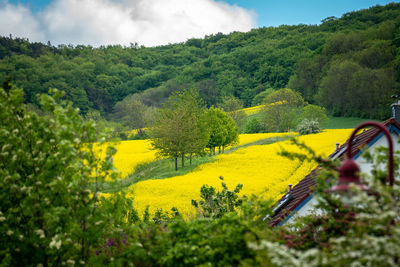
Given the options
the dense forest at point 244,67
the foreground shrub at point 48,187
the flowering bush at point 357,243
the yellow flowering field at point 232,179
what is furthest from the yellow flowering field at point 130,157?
the dense forest at point 244,67

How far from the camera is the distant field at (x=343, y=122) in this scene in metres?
49.1

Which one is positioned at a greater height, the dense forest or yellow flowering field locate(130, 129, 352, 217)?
the dense forest

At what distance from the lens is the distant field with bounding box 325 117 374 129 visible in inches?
1932

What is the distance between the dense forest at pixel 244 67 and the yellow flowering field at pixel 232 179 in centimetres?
2857

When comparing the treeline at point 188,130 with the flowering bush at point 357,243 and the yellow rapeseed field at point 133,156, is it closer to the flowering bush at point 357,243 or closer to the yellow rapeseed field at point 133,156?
the yellow rapeseed field at point 133,156

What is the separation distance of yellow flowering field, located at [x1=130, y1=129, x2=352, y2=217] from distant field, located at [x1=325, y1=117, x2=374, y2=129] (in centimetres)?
1966

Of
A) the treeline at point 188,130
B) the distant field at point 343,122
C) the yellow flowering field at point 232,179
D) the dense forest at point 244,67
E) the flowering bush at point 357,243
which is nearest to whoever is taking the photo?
the flowering bush at point 357,243

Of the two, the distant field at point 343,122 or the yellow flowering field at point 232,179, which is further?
the distant field at point 343,122

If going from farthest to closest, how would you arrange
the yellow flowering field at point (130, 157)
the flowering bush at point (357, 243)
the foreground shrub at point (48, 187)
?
the yellow flowering field at point (130, 157), the foreground shrub at point (48, 187), the flowering bush at point (357, 243)

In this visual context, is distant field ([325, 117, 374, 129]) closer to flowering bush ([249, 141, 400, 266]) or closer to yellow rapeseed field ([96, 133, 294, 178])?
yellow rapeseed field ([96, 133, 294, 178])

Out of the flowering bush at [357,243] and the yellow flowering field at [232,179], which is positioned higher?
the flowering bush at [357,243]

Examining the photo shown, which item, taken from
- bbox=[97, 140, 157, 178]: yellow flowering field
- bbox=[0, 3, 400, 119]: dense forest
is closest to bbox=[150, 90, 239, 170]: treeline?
bbox=[97, 140, 157, 178]: yellow flowering field

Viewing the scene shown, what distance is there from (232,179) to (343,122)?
35.2 metres

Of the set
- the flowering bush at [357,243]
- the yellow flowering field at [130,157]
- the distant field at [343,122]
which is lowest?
the yellow flowering field at [130,157]
